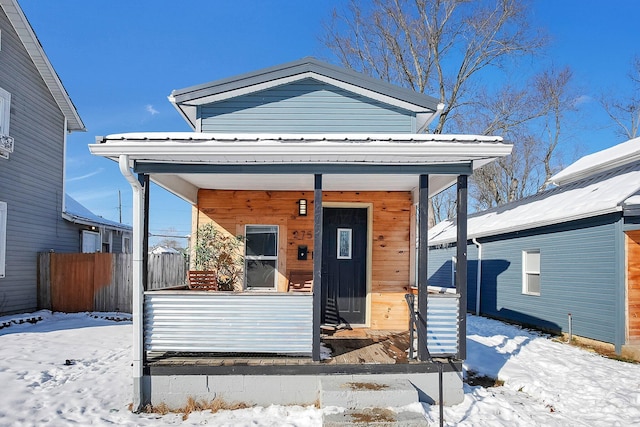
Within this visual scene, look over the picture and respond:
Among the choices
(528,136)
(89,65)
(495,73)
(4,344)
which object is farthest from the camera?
(528,136)

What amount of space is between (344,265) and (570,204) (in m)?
5.69

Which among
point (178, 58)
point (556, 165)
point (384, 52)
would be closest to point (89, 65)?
point (178, 58)

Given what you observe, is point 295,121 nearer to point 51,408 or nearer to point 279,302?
point 279,302

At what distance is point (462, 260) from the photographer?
185 inches

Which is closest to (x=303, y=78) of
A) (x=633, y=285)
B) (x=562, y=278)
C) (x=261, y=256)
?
(x=261, y=256)

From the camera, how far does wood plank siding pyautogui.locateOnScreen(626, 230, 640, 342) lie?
→ 7.12 metres

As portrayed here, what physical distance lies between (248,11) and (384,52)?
25.8 ft

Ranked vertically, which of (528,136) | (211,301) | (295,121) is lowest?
(211,301)

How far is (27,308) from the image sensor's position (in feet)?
32.5

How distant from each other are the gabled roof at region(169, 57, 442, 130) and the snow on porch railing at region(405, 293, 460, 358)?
3316 mm

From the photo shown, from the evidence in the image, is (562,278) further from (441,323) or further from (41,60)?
(41,60)

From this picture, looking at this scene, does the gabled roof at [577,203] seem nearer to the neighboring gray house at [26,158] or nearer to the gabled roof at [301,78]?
the gabled roof at [301,78]

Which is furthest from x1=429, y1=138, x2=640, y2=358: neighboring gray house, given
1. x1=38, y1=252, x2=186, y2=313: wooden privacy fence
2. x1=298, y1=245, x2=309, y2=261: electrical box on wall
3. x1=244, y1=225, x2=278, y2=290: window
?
x1=38, y1=252, x2=186, y2=313: wooden privacy fence

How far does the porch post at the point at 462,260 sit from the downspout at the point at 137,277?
3.64m
